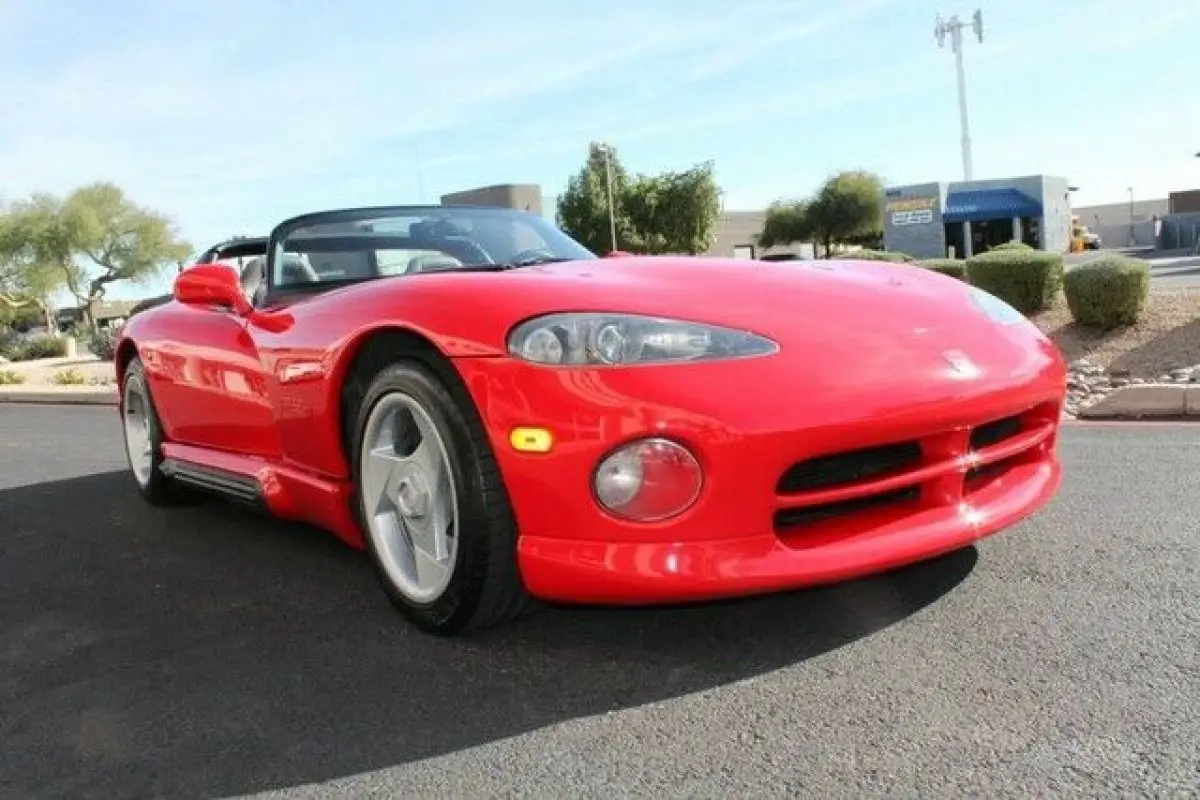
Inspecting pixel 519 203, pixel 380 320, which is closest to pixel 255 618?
pixel 380 320

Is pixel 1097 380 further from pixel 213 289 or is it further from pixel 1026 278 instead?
pixel 213 289

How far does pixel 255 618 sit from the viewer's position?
308 cm

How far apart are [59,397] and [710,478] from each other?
1443 cm

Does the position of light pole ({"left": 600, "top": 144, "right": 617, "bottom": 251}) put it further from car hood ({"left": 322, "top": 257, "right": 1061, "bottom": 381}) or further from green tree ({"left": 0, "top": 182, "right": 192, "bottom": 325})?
car hood ({"left": 322, "top": 257, "right": 1061, "bottom": 381})

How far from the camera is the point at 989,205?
158 feet

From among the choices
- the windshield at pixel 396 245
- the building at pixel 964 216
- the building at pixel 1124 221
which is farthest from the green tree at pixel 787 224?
the windshield at pixel 396 245

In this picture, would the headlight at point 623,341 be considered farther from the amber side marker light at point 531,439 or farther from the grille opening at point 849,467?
the grille opening at point 849,467

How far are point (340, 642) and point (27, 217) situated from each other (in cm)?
5540

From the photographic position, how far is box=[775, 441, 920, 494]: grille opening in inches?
93.9

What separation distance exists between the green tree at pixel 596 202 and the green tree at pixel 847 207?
33.6 ft

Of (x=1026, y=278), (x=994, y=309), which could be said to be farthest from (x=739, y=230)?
(x=994, y=309)

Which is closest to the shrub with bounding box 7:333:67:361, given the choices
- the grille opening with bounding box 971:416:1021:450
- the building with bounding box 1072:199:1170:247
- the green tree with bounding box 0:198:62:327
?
the green tree with bounding box 0:198:62:327

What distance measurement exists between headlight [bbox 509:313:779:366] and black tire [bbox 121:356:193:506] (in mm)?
2724

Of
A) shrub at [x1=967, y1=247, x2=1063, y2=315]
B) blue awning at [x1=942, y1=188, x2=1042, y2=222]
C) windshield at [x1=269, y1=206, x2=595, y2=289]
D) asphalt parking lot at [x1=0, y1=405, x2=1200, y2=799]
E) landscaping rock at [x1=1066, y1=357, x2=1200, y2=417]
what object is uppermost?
blue awning at [x1=942, y1=188, x2=1042, y2=222]
